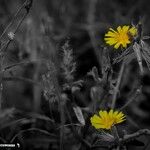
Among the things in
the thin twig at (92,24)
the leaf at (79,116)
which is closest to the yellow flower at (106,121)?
the leaf at (79,116)

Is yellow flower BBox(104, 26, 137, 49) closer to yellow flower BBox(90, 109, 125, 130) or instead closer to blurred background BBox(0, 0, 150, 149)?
yellow flower BBox(90, 109, 125, 130)

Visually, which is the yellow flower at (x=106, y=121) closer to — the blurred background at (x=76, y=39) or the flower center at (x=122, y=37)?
the flower center at (x=122, y=37)

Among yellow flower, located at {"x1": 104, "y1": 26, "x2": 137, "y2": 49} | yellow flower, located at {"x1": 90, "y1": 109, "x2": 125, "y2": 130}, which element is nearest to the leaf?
yellow flower, located at {"x1": 90, "y1": 109, "x2": 125, "y2": 130}

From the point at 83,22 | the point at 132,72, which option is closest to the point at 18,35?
the point at 83,22

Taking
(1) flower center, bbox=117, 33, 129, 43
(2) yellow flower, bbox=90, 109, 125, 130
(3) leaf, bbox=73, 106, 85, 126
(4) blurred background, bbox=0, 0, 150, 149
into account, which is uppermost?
(4) blurred background, bbox=0, 0, 150, 149

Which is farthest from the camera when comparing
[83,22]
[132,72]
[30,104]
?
[83,22]

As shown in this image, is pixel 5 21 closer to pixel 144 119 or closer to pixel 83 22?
Answer: pixel 83 22

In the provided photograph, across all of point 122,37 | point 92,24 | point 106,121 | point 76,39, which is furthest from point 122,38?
point 76,39

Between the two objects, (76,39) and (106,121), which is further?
(76,39)

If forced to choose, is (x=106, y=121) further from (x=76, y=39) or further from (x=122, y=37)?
(x=76, y=39)
